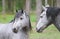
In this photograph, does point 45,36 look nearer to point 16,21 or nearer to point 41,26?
point 41,26

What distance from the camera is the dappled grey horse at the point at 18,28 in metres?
7.07

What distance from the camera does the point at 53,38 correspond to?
11.3m

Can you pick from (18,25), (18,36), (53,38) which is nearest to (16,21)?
(18,25)

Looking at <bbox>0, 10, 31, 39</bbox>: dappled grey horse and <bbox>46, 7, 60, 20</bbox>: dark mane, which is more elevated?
<bbox>46, 7, 60, 20</bbox>: dark mane

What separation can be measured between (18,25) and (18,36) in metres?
0.64

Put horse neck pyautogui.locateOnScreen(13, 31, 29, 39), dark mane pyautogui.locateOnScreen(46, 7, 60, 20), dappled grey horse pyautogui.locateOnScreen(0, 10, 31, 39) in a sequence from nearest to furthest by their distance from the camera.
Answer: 1. dappled grey horse pyautogui.locateOnScreen(0, 10, 31, 39)
2. dark mane pyautogui.locateOnScreen(46, 7, 60, 20)
3. horse neck pyautogui.locateOnScreen(13, 31, 29, 39)

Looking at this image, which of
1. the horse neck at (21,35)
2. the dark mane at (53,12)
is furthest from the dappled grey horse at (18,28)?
the dark mane at (53,12)

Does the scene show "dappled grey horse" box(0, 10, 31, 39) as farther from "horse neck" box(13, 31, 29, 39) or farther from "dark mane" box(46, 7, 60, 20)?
"dark mane" box(46, 7, 60, 20)

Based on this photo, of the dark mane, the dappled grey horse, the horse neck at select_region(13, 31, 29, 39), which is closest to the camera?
the dappled grey horse

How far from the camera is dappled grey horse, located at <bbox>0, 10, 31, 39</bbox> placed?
7074 mm

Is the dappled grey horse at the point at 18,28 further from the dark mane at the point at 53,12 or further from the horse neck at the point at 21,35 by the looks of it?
the dark mane at the point at 53,12

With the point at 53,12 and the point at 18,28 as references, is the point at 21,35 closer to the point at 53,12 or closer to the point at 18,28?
the point at 18,28

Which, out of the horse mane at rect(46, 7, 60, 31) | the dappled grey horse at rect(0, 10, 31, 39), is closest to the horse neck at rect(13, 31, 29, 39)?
the dappled grey horse at rect(0, 10, 31, 39)

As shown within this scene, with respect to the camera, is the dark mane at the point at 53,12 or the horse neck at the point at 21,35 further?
the horse neck at the point at 21,35
